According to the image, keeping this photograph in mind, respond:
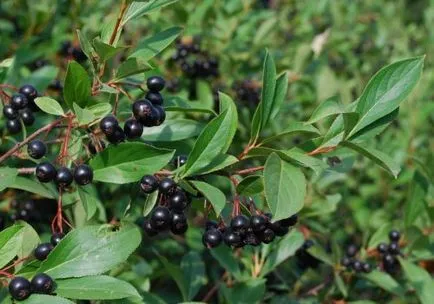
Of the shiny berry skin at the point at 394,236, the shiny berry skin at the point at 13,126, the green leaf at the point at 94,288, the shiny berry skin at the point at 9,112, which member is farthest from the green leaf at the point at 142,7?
the shiny berry skin at the point at 394,236

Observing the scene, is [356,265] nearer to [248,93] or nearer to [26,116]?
[248,93]

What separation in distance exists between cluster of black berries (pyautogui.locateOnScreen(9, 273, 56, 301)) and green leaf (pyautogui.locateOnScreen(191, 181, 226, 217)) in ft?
1.33

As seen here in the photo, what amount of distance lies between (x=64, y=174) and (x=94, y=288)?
29 cm

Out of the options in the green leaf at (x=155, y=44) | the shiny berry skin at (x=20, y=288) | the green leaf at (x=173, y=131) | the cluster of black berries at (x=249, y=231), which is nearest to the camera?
the shiny berry skin at (x=20, y=288)

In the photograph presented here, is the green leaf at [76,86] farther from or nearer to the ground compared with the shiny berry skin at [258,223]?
farther from the ground

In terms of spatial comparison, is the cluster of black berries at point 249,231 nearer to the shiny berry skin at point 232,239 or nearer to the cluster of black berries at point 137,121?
the shiny berry skin at point 232,239

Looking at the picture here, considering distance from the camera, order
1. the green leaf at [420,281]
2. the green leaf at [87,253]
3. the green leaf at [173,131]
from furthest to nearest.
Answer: the green leaf at [420,281] < the green leaf at [173,131] < the green leaf at [87,253]

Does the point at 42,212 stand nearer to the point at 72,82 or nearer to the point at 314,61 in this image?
the point at 72,82

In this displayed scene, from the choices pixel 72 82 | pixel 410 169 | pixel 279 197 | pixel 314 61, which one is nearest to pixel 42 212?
pixel 72 82

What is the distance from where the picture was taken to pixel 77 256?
5.33ft

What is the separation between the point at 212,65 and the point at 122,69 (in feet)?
5.95

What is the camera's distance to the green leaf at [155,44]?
6.13ft

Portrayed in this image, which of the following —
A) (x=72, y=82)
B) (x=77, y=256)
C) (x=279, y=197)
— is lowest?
(x=77, y=256)

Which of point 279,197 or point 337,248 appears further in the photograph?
point 337,248
